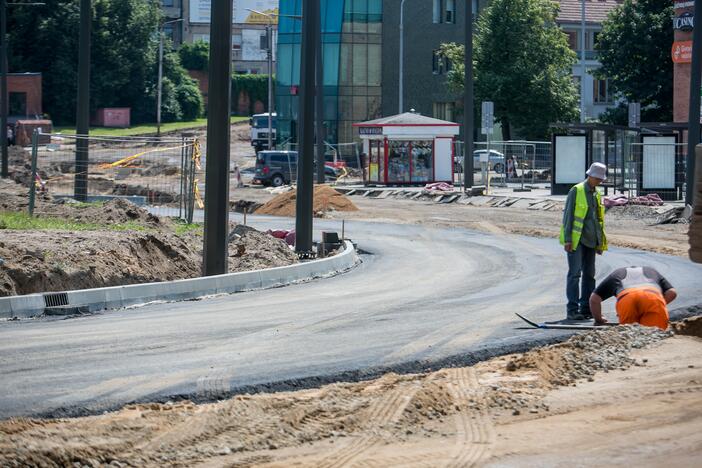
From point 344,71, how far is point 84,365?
69.1 m

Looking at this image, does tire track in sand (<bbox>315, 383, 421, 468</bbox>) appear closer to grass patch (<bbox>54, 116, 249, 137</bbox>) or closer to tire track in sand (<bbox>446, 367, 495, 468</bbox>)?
tire track in sand (<bbox>446, 367, 495, 468</bbox>)

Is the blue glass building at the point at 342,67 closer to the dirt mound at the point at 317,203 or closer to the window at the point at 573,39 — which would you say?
the window at the point at 573,39

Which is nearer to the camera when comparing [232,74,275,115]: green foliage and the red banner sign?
the red banner sign

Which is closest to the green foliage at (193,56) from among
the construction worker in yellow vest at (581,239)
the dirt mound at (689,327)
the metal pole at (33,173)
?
the metal pole at (33,173)

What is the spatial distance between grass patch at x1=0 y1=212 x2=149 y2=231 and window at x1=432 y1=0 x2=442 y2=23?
59185 mm

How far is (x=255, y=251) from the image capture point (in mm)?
21469

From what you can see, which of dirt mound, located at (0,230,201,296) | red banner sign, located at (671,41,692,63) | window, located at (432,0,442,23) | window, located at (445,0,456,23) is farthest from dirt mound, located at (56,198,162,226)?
window, located at (445,0,456,23)

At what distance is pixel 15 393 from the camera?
9500mm

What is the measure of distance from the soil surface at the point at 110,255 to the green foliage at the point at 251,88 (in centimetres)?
7840

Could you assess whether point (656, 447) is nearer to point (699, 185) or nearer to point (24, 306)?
point (699, 185)

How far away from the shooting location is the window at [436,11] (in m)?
81.0

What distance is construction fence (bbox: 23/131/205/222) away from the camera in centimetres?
2656

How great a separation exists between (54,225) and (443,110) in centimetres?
6329

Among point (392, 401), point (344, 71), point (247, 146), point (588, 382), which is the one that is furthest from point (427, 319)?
point (247, 146)
